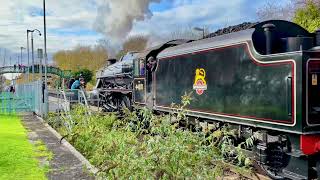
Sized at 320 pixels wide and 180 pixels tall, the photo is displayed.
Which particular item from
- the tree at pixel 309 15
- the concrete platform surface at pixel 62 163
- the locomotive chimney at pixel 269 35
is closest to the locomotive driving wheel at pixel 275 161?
the locomotive chimney at pixel 269 35

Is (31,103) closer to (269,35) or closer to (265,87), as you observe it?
(269,35)

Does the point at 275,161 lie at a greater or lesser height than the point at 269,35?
lesser

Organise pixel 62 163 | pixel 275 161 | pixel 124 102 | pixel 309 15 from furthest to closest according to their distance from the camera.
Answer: pixel 309 15, pixel 124 102, pixel 62 163, pixel 275 161

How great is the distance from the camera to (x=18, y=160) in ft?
24.9

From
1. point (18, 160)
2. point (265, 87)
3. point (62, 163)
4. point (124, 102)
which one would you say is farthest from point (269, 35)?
point (124, 102)

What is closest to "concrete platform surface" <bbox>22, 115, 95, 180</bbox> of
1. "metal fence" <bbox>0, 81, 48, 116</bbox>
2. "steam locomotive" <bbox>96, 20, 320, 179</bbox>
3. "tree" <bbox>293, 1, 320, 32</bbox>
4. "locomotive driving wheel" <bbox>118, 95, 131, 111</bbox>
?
"steam locomotive" <bbox>96, 20, 320, 179</bbox>

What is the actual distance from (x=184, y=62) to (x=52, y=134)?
4.44 metres

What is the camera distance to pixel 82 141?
927cm

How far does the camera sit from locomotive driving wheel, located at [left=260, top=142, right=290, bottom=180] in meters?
6.68

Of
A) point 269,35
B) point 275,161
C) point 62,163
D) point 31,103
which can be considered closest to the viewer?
point 275,161

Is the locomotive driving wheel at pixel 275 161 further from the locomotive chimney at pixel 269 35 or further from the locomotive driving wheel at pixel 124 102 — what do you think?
the locomotive driving wheel at pixel 124 102

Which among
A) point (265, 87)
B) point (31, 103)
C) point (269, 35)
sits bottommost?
point (31, 103)

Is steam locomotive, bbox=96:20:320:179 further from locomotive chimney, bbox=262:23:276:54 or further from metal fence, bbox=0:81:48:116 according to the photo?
metal fence, bbox=0:81:48:116

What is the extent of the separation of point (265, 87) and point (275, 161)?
1206mm
